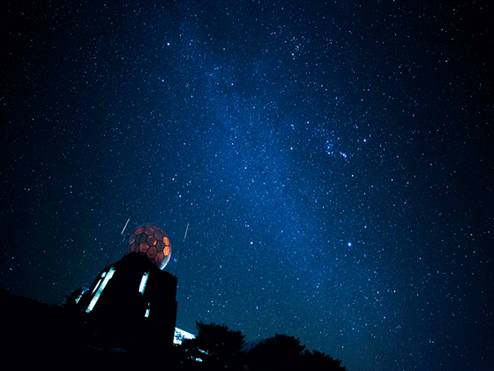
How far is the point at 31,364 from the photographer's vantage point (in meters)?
4.53

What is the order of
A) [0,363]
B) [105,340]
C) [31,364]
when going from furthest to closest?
[105,340] < [31,364] < [0,363]

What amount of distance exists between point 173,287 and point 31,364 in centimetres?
1491

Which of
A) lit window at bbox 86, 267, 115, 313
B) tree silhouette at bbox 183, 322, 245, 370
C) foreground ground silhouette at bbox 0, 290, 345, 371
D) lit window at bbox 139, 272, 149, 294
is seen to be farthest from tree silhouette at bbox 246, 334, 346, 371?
foreground ground silhouette at bbox 0, 290, 345, 371

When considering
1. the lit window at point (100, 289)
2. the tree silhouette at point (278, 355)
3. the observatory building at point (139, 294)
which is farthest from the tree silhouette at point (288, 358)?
the lit window at point (100, 289)

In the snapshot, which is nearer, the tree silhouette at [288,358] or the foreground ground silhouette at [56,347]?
the foreground ground silhouette at [56,347]

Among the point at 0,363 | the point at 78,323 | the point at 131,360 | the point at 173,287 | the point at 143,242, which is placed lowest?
the point at 0,363

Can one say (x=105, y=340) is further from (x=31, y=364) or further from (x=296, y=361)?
(x=296, y=361)

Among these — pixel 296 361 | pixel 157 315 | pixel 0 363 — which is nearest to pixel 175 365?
pixel 0 363

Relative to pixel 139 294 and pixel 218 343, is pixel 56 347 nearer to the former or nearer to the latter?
pixel 139 294

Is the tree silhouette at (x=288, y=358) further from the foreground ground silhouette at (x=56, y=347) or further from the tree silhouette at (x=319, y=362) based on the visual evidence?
the foreground ground silhouette at (x=56, y=347)

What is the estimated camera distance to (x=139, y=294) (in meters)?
16.0

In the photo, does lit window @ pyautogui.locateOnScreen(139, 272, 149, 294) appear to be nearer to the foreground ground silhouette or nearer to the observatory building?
the observatory building

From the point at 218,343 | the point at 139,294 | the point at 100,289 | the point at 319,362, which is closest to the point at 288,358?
the point at 319,362

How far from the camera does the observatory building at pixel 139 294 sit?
14.6 metres
